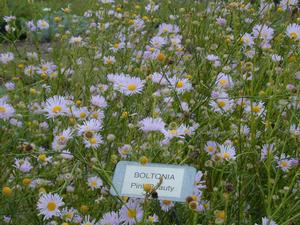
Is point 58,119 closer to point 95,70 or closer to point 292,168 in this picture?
point 95,70

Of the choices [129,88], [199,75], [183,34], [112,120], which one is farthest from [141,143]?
[183,34]

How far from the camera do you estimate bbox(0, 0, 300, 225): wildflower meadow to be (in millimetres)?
1397

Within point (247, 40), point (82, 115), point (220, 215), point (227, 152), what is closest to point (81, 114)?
point (82, 115)

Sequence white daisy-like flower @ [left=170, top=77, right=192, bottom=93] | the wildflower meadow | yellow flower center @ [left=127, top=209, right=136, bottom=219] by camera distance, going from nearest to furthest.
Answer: yellow flower center @ [left=127, top=209, right=136, bottom=219] < the wildflower meadow < white daisy-like flower @ [left=170, top=77, right=192, bottom=93]

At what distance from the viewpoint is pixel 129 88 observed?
177cm

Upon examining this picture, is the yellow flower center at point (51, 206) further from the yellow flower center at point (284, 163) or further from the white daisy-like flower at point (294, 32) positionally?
the white daisy-like flower at point (294, 32)

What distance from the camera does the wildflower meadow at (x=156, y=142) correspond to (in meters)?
1.40

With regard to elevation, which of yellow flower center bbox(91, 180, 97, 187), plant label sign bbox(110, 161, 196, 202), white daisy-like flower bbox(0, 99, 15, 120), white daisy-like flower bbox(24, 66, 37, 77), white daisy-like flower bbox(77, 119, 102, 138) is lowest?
plant label sign bbox(110, 161, 196, 202)

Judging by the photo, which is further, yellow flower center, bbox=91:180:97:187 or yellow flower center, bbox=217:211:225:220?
yellow flower center, bbox=91:180:97:187

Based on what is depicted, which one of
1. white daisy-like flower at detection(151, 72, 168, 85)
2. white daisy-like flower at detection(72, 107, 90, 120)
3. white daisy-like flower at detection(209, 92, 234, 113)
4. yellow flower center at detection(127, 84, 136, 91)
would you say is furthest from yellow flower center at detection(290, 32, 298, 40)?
white daisy-like flower at detection(72, 107, 90, 120)

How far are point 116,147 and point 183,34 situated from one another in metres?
0.95

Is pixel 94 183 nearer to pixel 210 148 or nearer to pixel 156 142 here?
pixel 156 142

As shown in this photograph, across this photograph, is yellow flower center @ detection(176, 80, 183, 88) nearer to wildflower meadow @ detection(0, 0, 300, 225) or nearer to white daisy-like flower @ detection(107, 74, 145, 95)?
wildflower meadow @ detection(0, 0, 300, 225)

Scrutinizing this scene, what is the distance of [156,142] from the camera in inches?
58.1
